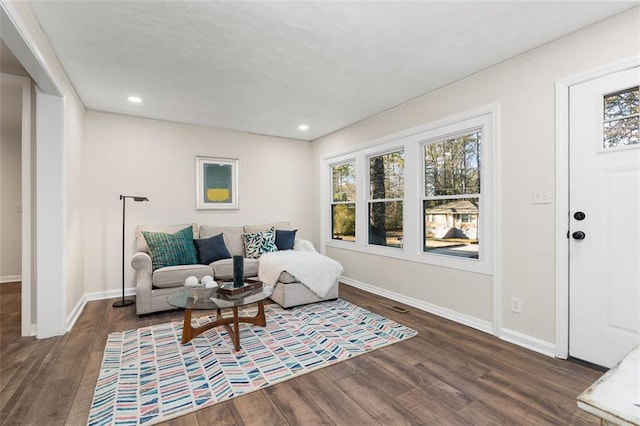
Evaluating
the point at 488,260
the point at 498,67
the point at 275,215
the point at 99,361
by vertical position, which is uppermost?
the point at 498,67

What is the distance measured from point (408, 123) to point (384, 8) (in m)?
1.85

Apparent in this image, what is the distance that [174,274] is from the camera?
3500 millimetres

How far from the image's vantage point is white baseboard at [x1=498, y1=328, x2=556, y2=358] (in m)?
2.42

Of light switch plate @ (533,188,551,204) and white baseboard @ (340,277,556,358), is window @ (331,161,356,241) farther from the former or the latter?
light switch plate @ (533,188,551,204)

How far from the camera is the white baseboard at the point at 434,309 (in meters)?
2.93

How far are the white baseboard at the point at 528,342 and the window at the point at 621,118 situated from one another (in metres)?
1.57

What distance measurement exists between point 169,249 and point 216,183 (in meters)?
1.40

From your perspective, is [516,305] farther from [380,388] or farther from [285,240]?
[285,240]

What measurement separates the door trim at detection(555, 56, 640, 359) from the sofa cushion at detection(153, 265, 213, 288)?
3498 mm

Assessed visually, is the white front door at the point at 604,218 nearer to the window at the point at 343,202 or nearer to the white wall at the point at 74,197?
the window at the point at 343,202

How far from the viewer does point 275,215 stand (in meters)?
5.35

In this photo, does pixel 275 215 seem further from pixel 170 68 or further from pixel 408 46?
pixel 408 46

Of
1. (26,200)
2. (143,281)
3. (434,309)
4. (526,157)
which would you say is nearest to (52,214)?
(26,200)

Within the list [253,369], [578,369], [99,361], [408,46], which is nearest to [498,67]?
[408,46]
